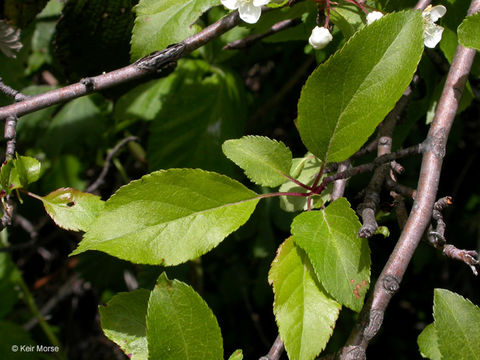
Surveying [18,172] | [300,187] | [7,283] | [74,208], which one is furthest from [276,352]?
[7,283]

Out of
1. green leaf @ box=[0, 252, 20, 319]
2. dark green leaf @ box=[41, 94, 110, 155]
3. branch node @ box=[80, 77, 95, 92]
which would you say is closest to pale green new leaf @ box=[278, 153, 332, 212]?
branch node @ box=[80, 77, 95, 92]

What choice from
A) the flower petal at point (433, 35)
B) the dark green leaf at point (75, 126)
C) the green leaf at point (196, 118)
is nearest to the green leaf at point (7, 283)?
the dark green leaf at point (75, 126)

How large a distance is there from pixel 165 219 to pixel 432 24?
0.70m

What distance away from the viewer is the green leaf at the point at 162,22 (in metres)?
1.07

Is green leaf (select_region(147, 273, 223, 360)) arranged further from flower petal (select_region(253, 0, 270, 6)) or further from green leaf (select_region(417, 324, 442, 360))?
flower petal (select_region(253, 0, 270, 6))

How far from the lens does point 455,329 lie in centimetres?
85

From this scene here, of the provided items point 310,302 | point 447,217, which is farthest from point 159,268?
point 447,217

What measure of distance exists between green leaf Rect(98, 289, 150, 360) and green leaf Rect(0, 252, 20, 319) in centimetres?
107

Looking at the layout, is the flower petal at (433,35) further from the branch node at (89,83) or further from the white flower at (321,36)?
the branch node at (89,83)

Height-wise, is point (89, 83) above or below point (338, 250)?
above

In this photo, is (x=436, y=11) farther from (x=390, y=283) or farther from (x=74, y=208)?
(x=74, y=208)

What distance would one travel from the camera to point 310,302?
34.3 inches

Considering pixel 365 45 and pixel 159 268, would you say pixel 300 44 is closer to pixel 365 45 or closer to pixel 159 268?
pixel 159 268

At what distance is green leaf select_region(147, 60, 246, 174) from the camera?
5.23ft
